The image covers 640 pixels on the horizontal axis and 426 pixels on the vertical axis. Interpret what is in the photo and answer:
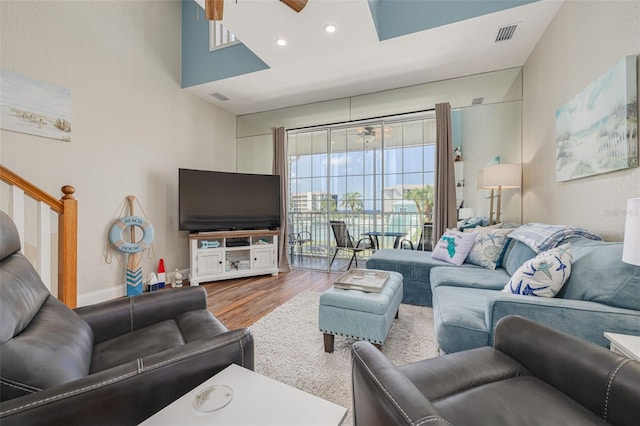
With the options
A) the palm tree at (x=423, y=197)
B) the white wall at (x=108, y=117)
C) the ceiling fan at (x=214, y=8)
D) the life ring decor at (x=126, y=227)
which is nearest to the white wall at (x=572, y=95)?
the palm tree at (x=423, y=197)

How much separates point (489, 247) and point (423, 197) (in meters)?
1.99

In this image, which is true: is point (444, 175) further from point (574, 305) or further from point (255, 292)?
point (255, 292)

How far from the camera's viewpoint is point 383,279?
6.94ft

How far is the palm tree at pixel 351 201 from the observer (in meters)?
4.82

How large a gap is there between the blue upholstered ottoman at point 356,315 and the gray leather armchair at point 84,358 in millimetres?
799

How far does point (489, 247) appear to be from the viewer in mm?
2553

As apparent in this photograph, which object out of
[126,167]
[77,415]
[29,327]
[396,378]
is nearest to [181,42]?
[126,167]

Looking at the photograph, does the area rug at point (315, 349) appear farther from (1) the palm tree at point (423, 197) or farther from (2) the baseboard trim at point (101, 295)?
(1) the palm tree at point (423, 197)

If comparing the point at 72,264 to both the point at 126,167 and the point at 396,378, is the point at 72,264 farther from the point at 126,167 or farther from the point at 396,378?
the point at 396,378

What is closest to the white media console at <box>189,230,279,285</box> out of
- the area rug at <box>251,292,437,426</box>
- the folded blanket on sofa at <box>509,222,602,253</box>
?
the area rug at <box>251,292,437,426</box>

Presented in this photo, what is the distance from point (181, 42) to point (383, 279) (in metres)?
4.29

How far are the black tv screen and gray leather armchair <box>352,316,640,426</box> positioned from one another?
337 centimetres

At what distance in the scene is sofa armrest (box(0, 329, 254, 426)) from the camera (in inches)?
24.6

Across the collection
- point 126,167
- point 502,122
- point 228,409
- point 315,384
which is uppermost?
point 502,122
